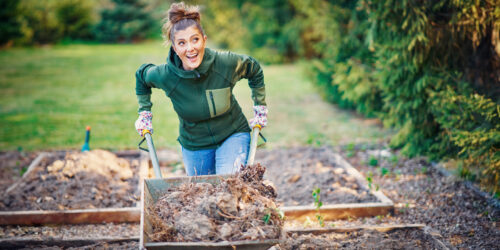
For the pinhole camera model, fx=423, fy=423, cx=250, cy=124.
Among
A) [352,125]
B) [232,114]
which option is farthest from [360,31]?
[232,114]

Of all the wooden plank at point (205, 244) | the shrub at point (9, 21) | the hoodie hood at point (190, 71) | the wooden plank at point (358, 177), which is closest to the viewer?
the wooden plank at point (205, 244)

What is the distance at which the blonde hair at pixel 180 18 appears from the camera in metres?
3.21

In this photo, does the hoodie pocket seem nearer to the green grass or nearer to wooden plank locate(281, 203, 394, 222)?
wooden plank locate(281, 203, 394, 222)

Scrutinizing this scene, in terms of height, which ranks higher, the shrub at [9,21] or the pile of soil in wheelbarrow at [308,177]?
the shrub at [9,21]

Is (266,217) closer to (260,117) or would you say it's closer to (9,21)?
(260,117)

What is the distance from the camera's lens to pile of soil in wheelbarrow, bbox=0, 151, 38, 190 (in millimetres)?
5390

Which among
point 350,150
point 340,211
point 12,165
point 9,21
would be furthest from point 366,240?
point 9,21

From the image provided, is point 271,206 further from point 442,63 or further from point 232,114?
point 442,63

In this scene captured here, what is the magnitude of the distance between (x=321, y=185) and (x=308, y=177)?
29cm

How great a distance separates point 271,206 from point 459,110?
2.93 meters

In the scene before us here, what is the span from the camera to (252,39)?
1625 cm

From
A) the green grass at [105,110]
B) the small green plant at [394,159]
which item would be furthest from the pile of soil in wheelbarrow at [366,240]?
the green grass at [105,110]

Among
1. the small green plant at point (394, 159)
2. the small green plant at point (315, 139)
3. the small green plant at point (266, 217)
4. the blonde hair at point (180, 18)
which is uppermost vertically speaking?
the blonde hair at point (180, 18)

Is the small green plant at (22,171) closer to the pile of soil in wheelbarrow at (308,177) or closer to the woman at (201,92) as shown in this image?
the woman at (201,92)
